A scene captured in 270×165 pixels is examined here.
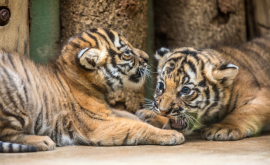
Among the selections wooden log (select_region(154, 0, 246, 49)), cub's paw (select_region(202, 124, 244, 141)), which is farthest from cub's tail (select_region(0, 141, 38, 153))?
wooden log (select_region(154, 0, 246, 49))

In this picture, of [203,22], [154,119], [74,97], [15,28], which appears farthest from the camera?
[203,22]

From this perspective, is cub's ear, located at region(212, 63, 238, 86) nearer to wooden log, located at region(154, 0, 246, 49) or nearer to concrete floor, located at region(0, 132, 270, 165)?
concrete floor, located at region(0, 132, 270, 165)

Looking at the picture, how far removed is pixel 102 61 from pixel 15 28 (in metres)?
1.08

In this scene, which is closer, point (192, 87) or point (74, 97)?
point (74, 97)

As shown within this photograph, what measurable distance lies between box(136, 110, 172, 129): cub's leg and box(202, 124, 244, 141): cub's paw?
0.47 m

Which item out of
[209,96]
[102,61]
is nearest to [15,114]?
[102,61]

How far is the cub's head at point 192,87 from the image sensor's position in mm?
3832

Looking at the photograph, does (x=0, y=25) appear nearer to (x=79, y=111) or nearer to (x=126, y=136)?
(x=79, y=111)

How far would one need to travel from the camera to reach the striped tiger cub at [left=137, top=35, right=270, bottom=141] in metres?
3.85

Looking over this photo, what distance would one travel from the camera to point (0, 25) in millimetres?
4004

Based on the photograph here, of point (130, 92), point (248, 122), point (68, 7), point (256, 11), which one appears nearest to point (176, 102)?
point (248, 122)

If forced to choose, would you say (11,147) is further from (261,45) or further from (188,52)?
(261,45)

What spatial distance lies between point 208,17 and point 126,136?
9.31 feet

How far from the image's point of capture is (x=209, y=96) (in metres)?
3.99
